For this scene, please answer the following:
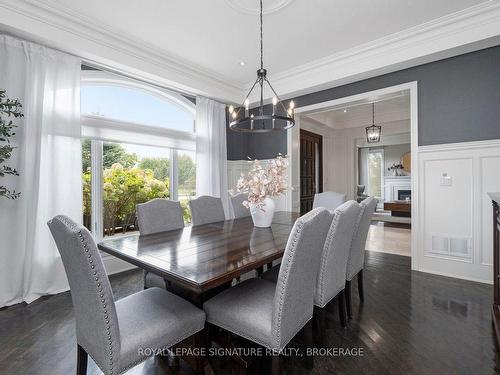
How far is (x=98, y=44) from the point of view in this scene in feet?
9.39

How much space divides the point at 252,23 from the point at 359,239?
2.50 metres

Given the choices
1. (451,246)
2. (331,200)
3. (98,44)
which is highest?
(98,44)

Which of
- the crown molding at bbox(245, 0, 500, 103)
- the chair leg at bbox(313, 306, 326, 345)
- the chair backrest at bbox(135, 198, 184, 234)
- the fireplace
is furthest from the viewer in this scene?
the fireplace

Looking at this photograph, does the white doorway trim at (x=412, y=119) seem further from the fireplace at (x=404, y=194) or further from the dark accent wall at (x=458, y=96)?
the fireplace at (x=404, y=194)

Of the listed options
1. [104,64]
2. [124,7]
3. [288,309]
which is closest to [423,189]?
[288,309]

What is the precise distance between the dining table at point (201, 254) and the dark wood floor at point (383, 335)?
71 centimetres

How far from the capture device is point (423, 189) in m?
3.21

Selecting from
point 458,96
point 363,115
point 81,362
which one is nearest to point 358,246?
point 81,362

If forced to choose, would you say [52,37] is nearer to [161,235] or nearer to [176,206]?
[176,206]

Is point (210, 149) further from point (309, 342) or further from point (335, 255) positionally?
point (309, 342)

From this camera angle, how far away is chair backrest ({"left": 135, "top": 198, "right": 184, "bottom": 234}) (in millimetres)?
2248

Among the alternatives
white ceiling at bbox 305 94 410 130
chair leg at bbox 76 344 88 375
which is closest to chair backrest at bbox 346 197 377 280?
chair leg at bbox 76 344 88 375

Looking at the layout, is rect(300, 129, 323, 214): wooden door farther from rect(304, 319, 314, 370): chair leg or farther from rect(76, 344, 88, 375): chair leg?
rect(76, 344, 88, 375): chair leg

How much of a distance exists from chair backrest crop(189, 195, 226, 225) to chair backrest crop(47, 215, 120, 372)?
1.57 meters
